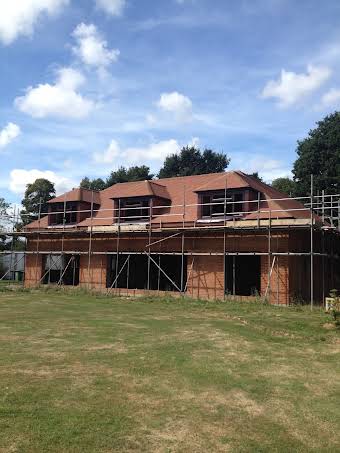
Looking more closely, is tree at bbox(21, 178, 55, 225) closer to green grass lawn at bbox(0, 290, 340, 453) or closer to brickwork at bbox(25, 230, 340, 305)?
brickwork at bbox(25, 230, 340, 305)

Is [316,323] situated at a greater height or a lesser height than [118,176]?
lesser

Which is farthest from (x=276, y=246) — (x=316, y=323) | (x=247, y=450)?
(x=247, y=450)

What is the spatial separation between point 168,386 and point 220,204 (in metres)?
16.5

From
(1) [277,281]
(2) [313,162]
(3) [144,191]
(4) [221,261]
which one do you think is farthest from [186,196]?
(2) [313,162]

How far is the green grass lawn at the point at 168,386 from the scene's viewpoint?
5219 mm

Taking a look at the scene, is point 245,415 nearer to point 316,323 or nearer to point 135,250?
point 316,323

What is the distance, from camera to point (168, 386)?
7172 millimetres

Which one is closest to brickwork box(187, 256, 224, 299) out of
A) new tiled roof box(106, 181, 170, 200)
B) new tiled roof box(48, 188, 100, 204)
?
new tiled roof box(106, 181, 170, 200)

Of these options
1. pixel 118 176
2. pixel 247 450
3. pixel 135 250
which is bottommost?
pixel 247 450

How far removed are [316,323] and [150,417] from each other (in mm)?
9152

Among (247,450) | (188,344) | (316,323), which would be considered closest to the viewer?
(247,450)

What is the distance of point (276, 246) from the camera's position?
20.6m

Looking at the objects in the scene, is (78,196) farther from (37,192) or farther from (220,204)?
(37,192)

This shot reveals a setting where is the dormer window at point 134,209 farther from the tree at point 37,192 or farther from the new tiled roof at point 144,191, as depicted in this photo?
the tree at point 37,192
